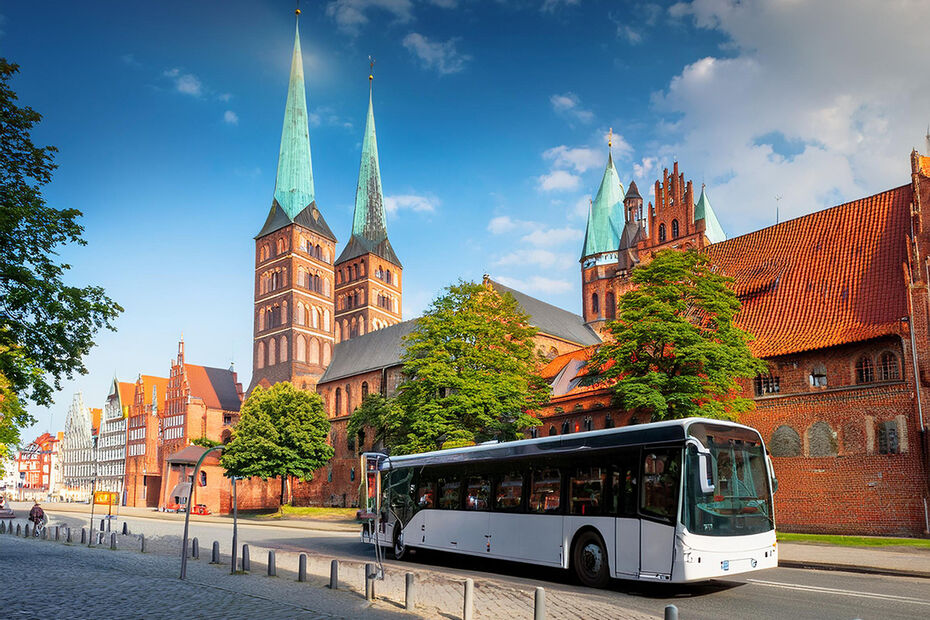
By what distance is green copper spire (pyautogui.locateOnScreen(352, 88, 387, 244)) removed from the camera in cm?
9619

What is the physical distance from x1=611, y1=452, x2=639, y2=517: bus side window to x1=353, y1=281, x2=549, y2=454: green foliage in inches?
797

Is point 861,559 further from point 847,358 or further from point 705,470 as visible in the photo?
point 847,358

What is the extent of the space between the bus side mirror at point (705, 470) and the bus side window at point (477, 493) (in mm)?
6148

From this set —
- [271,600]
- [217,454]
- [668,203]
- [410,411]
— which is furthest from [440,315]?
[217,454]

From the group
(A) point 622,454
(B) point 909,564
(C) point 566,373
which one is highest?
(C) point 566,373

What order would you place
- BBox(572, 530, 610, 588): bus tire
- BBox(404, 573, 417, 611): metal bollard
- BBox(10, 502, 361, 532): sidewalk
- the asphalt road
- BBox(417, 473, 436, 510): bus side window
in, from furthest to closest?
BBox(10, 502, 361, 532): sidewalk
BBox(417, 473, 436, 510): bus side window
BBox(572, 530, 610, 588): bus tire
BBox(404, 573, 417, 611): metal bollard
the asphalt road

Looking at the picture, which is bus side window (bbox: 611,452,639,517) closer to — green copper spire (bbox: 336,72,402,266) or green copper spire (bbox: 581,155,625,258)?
green copper spire (bbox: 581,155,625,258)

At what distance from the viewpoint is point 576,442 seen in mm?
15203

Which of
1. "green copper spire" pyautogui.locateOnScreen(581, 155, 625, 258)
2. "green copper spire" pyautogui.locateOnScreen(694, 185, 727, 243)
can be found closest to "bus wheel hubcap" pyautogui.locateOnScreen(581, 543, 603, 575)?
"green copper spire" pyautogui.locateOnScreen(694, 185, 727, 243)

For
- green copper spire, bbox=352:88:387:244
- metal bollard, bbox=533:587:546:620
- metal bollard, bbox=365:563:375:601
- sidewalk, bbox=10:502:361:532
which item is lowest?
sidewalk, bbox=10:502:361:532

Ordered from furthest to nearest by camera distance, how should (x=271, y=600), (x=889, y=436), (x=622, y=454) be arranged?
(x=889, y=436) < (x=622, y=454) < (x=271, y=600)

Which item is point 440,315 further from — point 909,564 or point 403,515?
point 909,564

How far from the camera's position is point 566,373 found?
46.9m

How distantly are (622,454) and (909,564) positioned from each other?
29.6 ft
